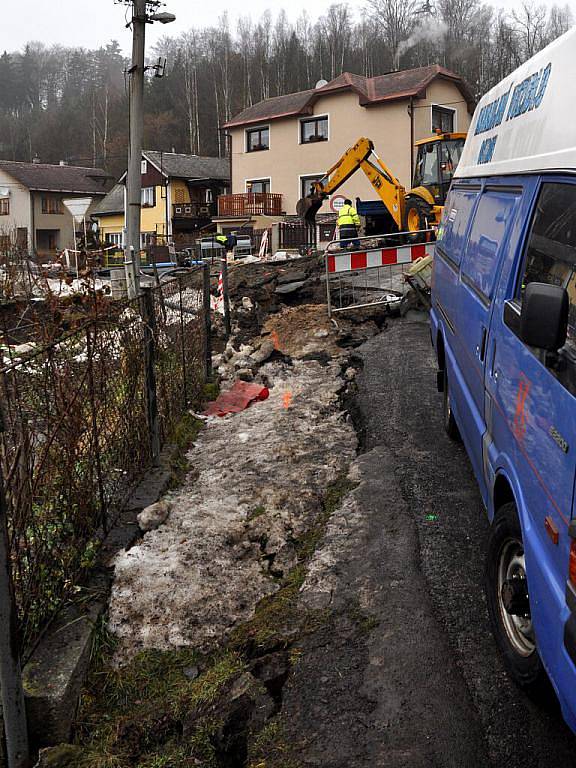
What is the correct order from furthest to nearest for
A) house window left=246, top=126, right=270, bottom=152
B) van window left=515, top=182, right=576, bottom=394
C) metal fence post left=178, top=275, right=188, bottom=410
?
house window left=246, top=126, right=270, bottom=152 < metal fence post left=178, top=275, right=188, bottom=410 < van window left=515, top=182, right=576, bottom=394

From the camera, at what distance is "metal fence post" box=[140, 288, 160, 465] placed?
227 inches

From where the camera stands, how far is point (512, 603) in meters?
3.18

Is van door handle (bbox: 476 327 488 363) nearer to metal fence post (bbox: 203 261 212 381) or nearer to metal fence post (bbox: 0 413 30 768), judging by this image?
metal fence post (bbox: 0 413 30 768)

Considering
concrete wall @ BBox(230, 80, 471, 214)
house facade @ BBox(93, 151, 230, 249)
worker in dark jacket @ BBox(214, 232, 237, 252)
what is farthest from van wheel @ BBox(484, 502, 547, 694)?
house facade @ BBox(93, 151, 230, 249)

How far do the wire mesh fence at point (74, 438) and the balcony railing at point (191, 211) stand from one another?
47.3 m

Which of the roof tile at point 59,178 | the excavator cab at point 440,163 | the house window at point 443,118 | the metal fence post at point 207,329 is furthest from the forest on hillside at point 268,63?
the metal fence post at point 207,329

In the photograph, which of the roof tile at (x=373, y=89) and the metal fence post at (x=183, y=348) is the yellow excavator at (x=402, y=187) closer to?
the metal fence post at (x=183, y=348)

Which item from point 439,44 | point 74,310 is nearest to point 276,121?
point 439,44

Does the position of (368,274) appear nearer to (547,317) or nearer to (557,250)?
(557,250)

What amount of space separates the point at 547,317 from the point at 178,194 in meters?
53.3

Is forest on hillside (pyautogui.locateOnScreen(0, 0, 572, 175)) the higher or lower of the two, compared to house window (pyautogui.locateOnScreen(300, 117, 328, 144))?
higher

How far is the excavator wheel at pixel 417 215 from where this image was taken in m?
18.7

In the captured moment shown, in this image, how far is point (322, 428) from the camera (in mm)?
7199

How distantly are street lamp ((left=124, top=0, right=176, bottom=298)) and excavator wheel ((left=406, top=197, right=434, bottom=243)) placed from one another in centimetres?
782
